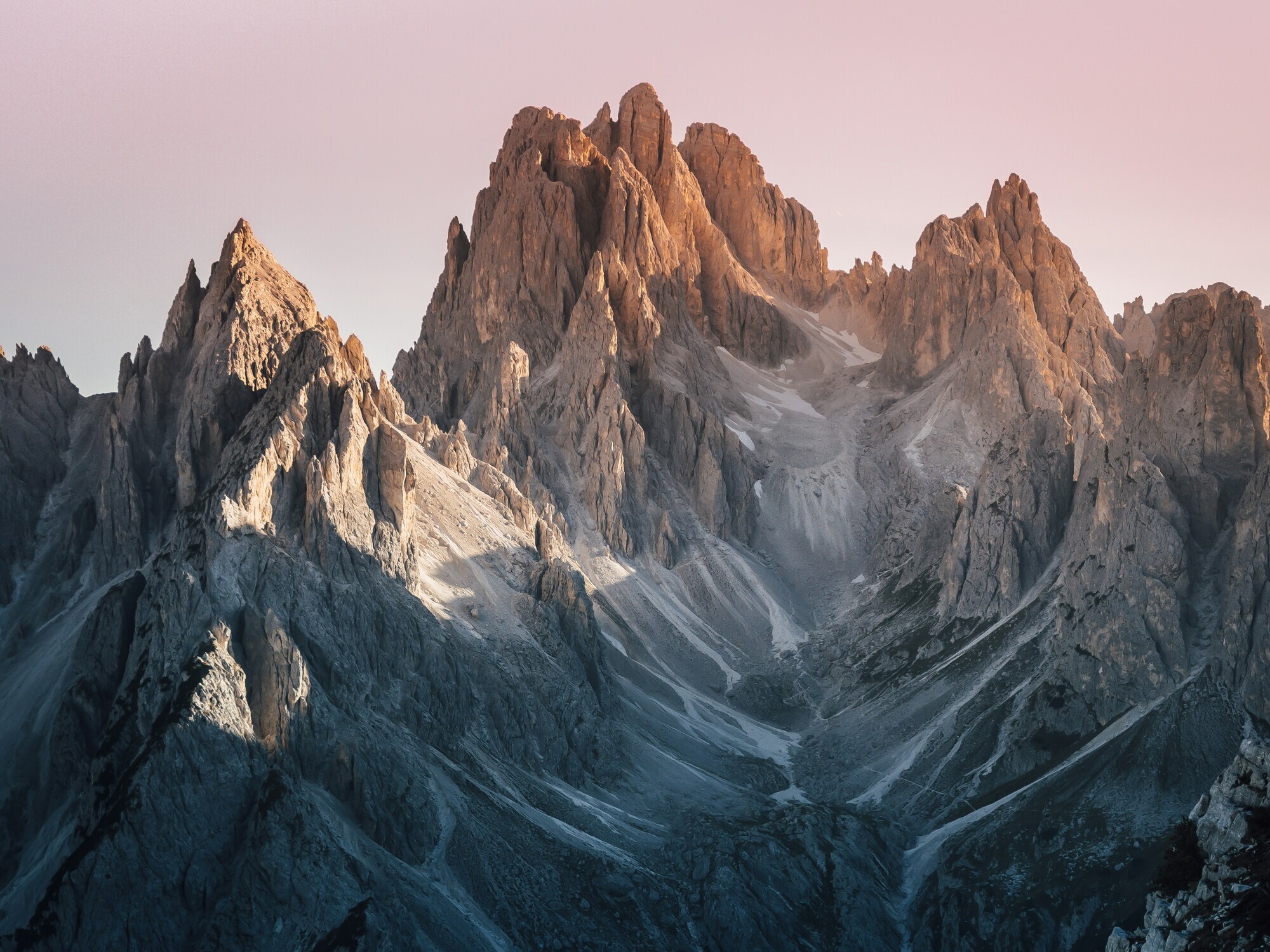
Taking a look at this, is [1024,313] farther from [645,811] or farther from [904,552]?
[645,811]

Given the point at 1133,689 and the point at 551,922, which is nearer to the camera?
the point at 551,922

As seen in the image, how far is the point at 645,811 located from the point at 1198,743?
118ft

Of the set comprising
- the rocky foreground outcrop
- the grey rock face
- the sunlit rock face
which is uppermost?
the grey rock face

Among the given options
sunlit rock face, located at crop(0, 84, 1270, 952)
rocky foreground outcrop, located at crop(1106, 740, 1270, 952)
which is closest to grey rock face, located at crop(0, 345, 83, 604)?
sunlit rock face, located at crop(0, 84, 1270, 952)

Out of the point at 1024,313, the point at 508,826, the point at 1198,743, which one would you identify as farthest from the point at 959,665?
the point at 1024,313

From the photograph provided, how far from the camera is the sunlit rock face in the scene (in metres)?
63.6

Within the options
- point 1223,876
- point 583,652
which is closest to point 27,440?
point 583,652

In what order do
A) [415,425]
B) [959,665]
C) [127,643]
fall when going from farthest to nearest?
[415,425]
[959,665]
[127,643]

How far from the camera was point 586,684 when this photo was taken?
9912 cm

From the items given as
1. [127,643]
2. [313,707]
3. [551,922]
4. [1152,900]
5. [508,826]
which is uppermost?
[127,643]

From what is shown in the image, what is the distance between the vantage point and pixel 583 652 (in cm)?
10319

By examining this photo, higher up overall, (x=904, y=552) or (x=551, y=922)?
(x=904, y=552)

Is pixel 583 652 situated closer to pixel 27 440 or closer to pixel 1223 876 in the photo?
pixel 27 440

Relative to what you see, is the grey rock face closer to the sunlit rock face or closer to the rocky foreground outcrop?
the sunlit rock face
